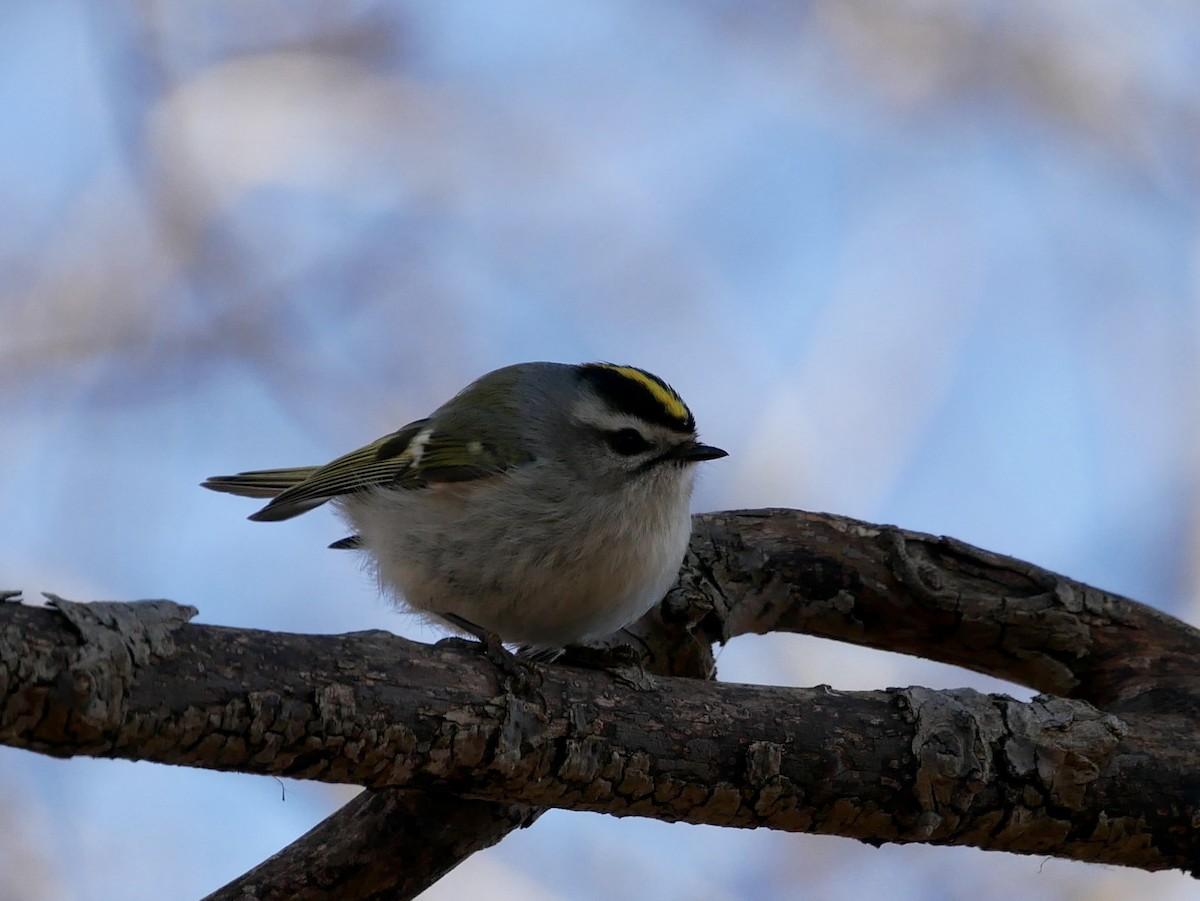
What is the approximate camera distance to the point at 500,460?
8.52 ft

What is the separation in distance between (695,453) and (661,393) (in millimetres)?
165

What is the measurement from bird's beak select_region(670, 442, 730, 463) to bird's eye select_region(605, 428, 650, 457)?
0.07 metres

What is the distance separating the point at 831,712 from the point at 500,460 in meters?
0.93

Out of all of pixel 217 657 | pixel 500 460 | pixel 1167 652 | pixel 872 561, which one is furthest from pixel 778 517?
pixel 217 657

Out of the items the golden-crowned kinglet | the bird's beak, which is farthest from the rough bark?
the bird's beak

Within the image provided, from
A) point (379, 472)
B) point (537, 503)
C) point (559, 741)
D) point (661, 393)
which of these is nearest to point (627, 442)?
point (661, 393)

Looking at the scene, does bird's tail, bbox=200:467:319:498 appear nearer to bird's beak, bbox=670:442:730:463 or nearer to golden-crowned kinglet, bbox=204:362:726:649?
golden-crowned kinglet, bbox=204:362:726:649

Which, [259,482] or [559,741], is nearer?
[559,741]

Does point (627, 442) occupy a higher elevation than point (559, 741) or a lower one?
higher

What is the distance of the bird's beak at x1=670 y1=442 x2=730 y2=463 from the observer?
261cm

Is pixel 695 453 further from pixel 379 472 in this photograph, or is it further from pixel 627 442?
pixel 379 472

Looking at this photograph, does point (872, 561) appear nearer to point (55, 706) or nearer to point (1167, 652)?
point (1167, 652)

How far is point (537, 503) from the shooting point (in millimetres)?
2471

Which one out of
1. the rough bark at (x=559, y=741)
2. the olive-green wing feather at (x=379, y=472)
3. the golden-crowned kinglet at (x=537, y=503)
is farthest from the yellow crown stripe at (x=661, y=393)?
the rough bark at (x=559, y=741)
